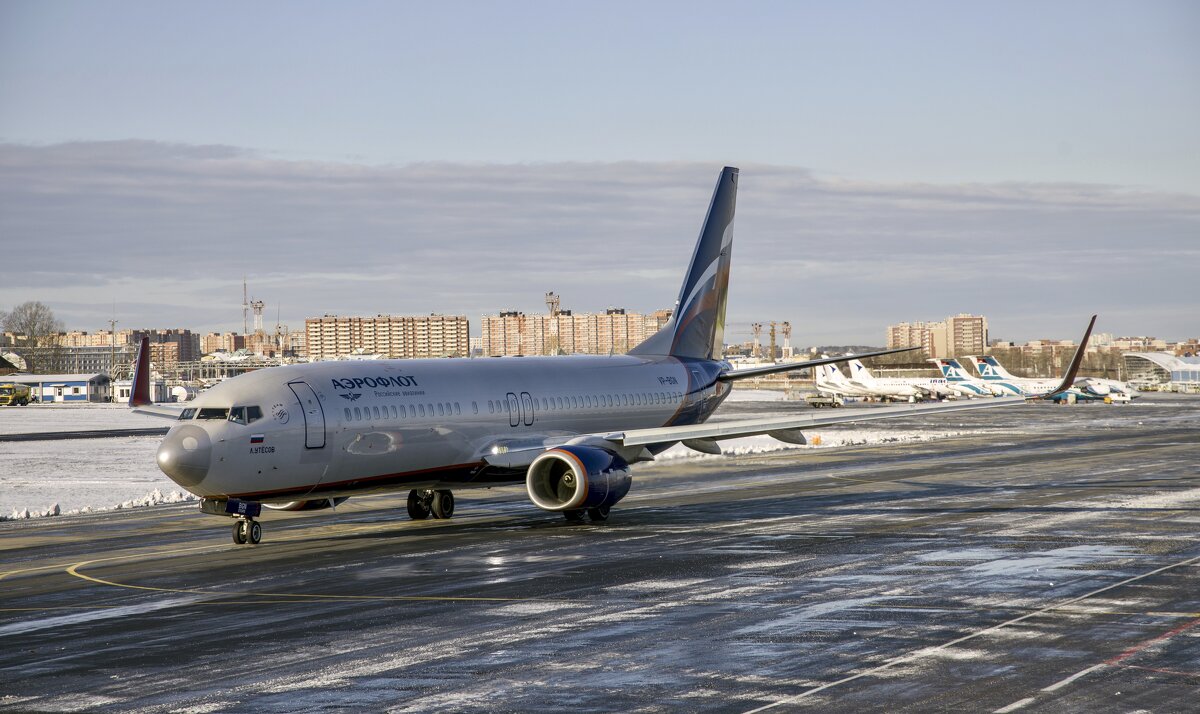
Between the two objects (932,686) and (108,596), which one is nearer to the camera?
(932,686)

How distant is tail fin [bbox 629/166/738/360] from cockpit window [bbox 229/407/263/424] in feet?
58.3

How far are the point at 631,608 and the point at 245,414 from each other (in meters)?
11.8

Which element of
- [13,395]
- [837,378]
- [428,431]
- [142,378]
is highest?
[13,395]

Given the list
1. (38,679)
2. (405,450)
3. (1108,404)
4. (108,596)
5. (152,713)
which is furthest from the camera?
(1108,404)

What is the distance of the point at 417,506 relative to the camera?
33.8 metres

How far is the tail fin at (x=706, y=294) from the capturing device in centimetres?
4281

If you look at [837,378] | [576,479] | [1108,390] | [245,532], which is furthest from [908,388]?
[245,532]

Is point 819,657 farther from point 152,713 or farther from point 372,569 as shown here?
point 372,569

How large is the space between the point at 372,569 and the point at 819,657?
38.0 feet

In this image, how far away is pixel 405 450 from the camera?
29766 millimetres

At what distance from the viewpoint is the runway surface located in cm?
1381

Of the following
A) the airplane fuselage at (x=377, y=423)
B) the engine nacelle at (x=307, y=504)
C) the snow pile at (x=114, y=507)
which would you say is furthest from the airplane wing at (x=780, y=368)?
the snow pile at (x=114, y=507)

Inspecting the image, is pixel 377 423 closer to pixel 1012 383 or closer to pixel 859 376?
pixel 1012 383

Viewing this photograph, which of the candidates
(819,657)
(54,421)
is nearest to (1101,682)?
(819,657)
